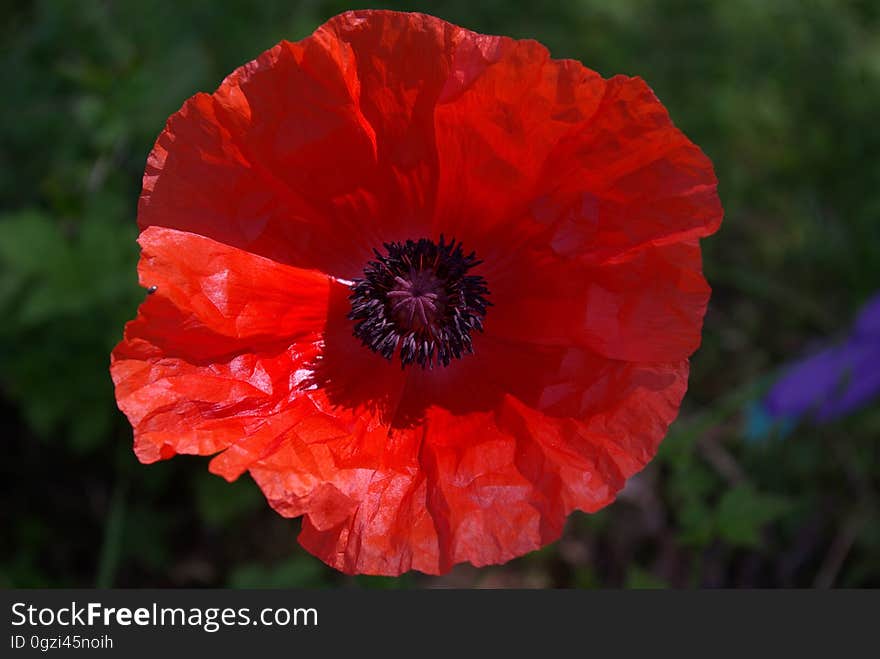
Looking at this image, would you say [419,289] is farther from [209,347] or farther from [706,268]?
[706,268]

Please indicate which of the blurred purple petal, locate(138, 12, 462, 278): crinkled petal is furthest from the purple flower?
locate(138, 12, 462, 278): crinkled petal

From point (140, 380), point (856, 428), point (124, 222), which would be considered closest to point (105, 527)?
point (124, 222)

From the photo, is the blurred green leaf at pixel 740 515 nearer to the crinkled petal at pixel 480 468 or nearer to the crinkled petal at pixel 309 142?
the crinkled petal at pixel 480 468

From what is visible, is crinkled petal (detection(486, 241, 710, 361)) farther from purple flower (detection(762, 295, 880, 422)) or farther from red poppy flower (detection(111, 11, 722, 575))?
purple flower (detection(762, 295, 880, 422))

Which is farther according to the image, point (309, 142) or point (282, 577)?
point (282, 577)

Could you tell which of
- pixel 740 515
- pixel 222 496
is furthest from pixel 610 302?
pixel 222 496

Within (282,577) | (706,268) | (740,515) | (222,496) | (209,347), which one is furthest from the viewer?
(706,268)

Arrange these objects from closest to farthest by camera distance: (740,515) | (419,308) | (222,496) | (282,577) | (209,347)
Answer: (209,347), (419,308), (740,515), (282,577), (222,496)

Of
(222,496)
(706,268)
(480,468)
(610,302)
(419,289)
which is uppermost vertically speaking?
(610,302)
